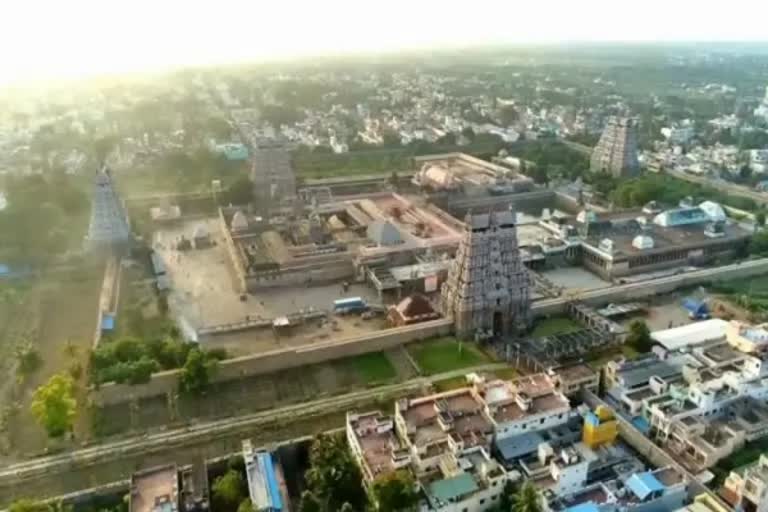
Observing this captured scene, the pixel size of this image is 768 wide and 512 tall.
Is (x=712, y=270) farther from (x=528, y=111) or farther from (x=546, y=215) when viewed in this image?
(x=528, y=111)

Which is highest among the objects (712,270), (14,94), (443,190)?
(14,94)

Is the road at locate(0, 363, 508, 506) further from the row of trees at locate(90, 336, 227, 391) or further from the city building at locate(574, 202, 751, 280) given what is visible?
the city building at locate(574, 202, 751, 280)

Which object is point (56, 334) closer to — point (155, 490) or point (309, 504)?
point (155, 490)

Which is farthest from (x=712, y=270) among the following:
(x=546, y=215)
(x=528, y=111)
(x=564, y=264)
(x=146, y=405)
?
(x=528, y=111)

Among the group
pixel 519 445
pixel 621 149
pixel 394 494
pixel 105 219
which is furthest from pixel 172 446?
pixel 621 149

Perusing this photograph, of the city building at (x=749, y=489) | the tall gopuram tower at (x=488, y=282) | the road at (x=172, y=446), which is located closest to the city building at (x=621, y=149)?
the tall gopuram tower at (x=488, y=282)
